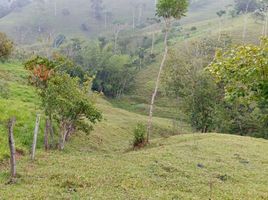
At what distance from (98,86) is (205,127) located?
47.0 meters

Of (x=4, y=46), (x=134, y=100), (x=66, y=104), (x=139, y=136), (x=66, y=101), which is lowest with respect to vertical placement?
(x=134, y=100)

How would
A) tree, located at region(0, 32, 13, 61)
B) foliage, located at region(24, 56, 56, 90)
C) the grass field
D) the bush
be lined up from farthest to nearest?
tree, located at region(0, 32, 13, 61), the bush, foliage, located at region(24, 56, 56, 90), the grass field

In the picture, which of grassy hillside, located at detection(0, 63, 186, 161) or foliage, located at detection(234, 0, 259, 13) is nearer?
grassy hillside, located at detection(0, 63, 186, 161)

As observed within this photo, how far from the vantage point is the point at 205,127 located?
196ft

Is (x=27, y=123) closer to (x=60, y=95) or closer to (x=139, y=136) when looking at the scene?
(x=60, y=95)

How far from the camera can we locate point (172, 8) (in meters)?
38.8

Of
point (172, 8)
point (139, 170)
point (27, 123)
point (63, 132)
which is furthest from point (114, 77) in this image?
point (139, 170)

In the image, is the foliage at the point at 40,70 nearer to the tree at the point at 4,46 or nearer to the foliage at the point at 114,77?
the tree at the point at 4,46

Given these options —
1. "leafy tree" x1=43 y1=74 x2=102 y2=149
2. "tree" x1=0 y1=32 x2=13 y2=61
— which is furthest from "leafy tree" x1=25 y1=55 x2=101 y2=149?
"tree" x1=0 y1=32 x2=13 y2=61

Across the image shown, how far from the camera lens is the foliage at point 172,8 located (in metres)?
38.4

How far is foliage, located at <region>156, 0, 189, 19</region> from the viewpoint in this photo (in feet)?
126

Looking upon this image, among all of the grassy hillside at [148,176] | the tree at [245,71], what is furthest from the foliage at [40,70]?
the tree at [245,71]

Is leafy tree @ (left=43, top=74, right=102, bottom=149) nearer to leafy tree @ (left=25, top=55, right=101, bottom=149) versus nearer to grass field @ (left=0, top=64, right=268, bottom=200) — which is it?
leafy tree @ (left=25, top=55, right=101, bottom=149)

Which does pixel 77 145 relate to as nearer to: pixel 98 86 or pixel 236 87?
pixel 236 87
